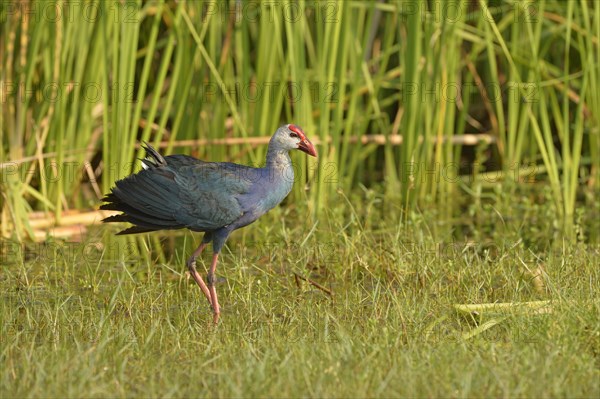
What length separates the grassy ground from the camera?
3945mm

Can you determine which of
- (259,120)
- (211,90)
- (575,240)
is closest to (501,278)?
(575,240)

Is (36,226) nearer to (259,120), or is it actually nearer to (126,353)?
(259,120)

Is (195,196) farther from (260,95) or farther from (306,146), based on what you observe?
(260,95)

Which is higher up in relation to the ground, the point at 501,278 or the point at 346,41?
the point at 346,41

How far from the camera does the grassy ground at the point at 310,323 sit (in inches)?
155

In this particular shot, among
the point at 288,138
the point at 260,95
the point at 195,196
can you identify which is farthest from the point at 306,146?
the point at 260,95

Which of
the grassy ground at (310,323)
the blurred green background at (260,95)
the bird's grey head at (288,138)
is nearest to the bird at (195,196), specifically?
the bird's grey head at (288,138)

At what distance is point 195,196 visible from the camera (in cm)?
535

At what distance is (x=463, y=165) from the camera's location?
9898mm

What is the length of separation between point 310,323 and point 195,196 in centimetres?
90

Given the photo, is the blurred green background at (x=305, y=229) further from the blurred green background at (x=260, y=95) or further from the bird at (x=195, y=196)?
the bird at (x=195, y=196)

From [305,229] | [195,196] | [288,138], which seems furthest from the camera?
→ [305,229]

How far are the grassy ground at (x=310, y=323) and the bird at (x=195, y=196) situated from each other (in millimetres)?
359

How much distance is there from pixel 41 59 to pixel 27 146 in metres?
0.75
